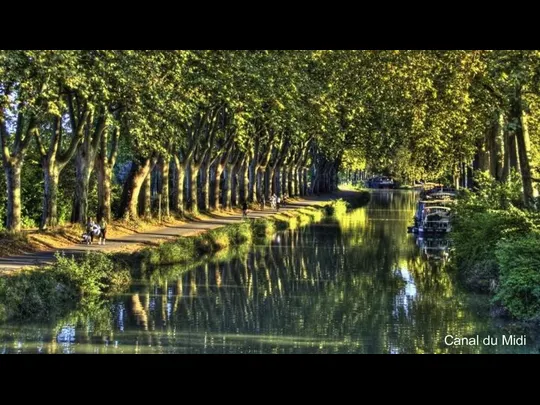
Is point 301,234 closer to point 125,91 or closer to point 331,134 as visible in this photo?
point 331,134

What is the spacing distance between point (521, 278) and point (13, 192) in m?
17.1

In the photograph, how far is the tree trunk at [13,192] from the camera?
88.7 feet

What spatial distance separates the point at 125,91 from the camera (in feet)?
87.3

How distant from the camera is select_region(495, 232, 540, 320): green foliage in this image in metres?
17.1

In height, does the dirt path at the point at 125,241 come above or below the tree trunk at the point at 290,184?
below

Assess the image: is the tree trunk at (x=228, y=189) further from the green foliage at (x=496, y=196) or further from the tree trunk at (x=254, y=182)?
A: the green foliage at (x=496, y=196)

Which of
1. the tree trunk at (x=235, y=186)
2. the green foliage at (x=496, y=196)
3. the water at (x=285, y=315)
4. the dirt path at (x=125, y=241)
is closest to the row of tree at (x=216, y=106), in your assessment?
the green foliage at (x=496, y=196)

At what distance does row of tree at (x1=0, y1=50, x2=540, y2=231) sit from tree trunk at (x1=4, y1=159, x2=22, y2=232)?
0.05 meters

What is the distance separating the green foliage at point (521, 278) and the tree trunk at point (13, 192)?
16.1 meters

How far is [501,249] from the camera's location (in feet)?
62.5

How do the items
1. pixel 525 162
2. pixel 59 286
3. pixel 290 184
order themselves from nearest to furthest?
pixel 59 286 < pixel 525 162 < pixel 290 184

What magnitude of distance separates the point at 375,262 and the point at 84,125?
1260cm

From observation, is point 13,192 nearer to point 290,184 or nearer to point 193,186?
point 193,186

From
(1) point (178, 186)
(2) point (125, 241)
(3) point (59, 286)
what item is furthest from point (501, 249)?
(1) point (178, 186)
